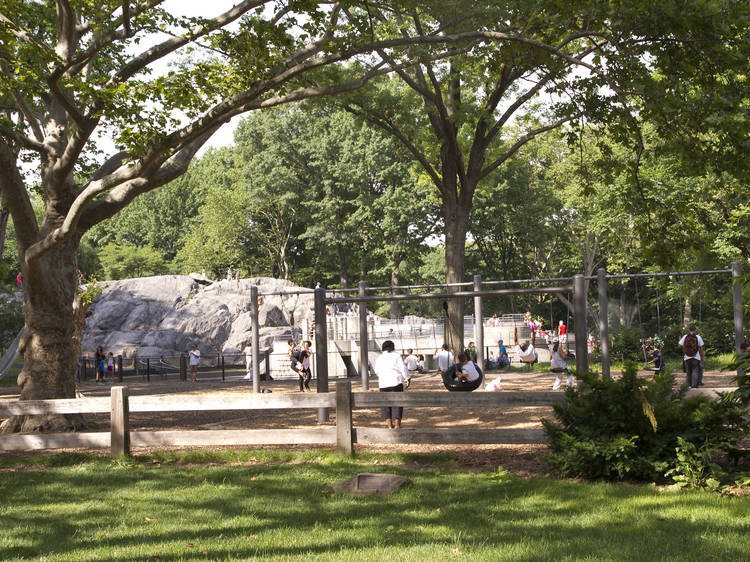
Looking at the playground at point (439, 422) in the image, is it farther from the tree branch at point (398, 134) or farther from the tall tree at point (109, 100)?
the tree branch at point (398, 134)

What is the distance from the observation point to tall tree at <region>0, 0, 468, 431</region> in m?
11.7

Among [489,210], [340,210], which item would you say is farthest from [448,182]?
[340,210]

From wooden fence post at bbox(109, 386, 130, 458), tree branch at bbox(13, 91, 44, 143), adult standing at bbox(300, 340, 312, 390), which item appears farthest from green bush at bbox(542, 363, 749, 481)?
adult standing at bbox(300, 340, 312, 390)

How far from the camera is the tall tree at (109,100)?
1170 cm

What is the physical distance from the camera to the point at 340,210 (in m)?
58.3

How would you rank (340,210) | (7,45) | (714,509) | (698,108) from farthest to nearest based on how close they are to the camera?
1. (340,210)
2. (7,45)
3. (698,108)
4. (714,509)

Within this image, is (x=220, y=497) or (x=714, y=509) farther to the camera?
(x=220, y=497)

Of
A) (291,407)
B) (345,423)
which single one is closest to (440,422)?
(345,423)

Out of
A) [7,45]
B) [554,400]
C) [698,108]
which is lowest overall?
[554,400]

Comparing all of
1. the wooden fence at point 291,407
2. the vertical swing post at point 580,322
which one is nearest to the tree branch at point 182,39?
the wooden fence at point 291,407

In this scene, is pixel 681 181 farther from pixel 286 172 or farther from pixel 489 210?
pixel 286 172

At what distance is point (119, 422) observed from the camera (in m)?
10.4

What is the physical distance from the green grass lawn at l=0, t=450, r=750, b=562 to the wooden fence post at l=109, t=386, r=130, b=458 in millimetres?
872

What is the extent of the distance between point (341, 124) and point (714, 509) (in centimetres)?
5371
